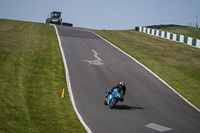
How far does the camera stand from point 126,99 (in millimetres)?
17250

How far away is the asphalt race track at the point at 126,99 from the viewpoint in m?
12.9

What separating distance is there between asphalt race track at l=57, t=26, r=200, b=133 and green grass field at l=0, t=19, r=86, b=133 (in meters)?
0.99

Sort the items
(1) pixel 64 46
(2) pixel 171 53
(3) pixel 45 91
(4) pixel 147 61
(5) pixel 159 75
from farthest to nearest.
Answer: (2) pixel 171 53 < (1) pixel 64 46 < (4) pixel 147 61 < (5) pixel 159 75 < (3) pixel 45 91

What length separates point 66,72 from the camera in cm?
2155

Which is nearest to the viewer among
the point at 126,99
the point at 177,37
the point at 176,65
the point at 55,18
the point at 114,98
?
the point at 114,98

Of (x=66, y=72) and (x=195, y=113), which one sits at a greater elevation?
(x=66, y=72)

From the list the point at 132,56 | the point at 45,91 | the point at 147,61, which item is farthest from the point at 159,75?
the point at 45,91

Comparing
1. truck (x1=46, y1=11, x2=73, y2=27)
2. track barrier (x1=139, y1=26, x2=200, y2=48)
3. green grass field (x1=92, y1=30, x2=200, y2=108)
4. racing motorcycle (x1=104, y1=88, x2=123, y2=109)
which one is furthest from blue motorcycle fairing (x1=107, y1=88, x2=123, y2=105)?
truck (x1=46, y1=11, x2=73, y2=27)

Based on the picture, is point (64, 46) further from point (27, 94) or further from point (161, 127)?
point (161, 127)

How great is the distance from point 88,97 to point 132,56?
14347 millimetres

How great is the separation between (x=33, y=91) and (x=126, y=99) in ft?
18.1

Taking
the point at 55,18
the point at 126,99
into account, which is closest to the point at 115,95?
the point at 126,99

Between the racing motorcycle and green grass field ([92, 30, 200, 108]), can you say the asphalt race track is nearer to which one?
the racing motorcycle

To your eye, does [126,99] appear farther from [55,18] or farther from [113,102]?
[55,18]
